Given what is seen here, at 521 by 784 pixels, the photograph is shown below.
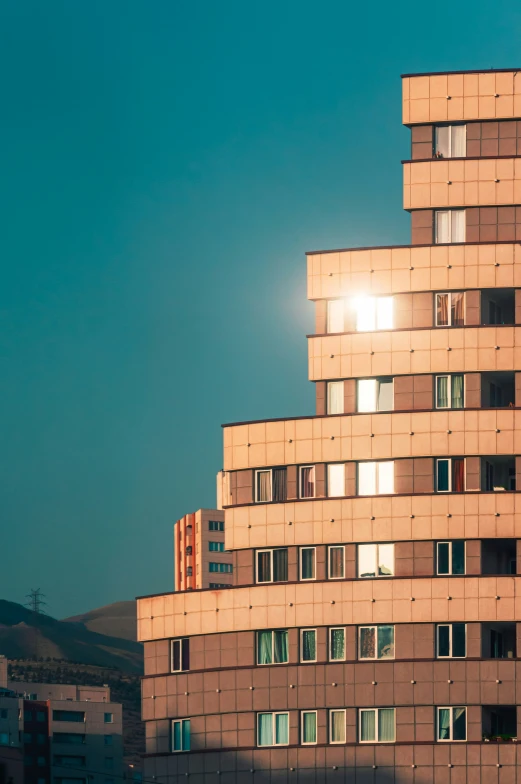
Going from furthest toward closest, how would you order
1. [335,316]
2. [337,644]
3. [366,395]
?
[335,316] < [366,395] < [337,644]

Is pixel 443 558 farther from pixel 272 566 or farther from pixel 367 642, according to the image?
pixel 272 566

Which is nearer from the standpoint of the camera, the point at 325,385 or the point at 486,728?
the point at 486,728

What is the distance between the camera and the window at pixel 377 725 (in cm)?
10275

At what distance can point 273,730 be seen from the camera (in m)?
105

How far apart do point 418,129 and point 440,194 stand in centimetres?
496

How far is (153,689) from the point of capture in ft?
361

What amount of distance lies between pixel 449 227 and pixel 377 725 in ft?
100

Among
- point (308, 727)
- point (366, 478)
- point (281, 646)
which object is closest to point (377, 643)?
point (281, 646)

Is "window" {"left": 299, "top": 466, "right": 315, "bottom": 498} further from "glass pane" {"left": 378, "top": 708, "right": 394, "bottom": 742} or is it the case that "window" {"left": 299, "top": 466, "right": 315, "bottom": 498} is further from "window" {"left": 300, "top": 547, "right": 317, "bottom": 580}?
"glass pane" {"left": 378, "top": 708, "right": 394, "bottom": 742}

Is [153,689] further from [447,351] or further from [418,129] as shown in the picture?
[418,129]

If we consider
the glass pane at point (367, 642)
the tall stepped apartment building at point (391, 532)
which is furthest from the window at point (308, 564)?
the glass pane at point (367, 642)

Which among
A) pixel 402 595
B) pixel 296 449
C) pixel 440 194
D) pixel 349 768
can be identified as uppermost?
pixel 440 194

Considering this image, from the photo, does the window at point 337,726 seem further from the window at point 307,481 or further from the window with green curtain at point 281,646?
the window at point 307,481

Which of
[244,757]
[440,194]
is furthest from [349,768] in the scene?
[440,194]
